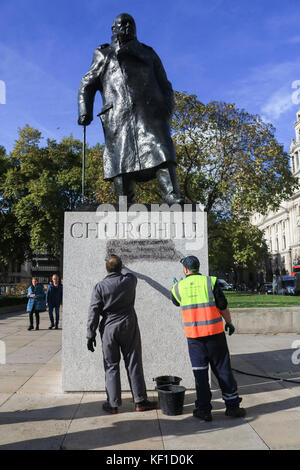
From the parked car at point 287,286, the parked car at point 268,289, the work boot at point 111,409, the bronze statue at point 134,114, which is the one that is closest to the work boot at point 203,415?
the work boot at point 111,409

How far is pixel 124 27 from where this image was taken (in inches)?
221

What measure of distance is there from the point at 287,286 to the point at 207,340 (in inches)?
1649

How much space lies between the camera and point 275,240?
77.1 m

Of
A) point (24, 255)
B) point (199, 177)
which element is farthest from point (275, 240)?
point (199, 177)

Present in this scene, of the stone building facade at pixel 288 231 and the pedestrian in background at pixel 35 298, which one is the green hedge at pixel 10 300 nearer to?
the pedestrian in background at pixel 35 298

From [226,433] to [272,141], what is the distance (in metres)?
19.6

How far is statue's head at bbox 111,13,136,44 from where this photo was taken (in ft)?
18.4

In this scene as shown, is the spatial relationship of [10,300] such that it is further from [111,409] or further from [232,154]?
[111,409]

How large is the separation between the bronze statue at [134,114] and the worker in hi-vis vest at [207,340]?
1.63 meters

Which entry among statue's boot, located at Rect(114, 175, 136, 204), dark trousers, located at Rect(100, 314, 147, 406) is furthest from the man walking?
statue's boot, located at Rect(114, 175, 136, 204)

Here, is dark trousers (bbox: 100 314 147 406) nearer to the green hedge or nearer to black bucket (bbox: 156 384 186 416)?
black bucket (bbox: 156 384 186 416)

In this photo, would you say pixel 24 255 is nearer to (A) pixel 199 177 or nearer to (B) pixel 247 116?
(A) pixel 199 177

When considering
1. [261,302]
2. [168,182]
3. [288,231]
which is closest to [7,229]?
[261,302]
